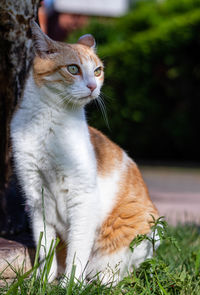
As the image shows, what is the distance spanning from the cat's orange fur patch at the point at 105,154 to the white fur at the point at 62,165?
18 cm

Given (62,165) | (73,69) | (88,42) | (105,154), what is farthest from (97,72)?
(62,165)

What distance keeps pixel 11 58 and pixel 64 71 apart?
0.61 metres

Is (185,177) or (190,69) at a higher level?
(190,69)

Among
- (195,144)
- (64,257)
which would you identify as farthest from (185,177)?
(64,257)

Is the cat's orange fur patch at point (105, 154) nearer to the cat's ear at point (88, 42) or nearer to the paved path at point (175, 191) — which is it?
the cat's ear at point (88, 42)

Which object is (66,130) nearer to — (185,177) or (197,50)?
(185,177)

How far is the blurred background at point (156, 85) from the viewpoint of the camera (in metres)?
9.06

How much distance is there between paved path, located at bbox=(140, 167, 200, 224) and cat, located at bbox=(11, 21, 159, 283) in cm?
163

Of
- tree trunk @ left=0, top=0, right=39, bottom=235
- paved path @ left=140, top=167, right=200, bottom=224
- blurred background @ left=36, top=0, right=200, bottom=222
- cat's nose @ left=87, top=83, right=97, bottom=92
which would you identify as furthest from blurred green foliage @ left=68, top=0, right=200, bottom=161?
cat's nose @ left=87, top=83, right=97, bottom=92

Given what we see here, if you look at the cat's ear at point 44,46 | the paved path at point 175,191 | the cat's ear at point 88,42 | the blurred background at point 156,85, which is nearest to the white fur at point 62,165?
the cat's ear at point 44,46

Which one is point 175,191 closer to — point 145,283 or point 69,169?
point 145,283

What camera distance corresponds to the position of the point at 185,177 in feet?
26.0

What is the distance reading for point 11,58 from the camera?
2701mm

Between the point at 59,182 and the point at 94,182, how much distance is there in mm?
201
